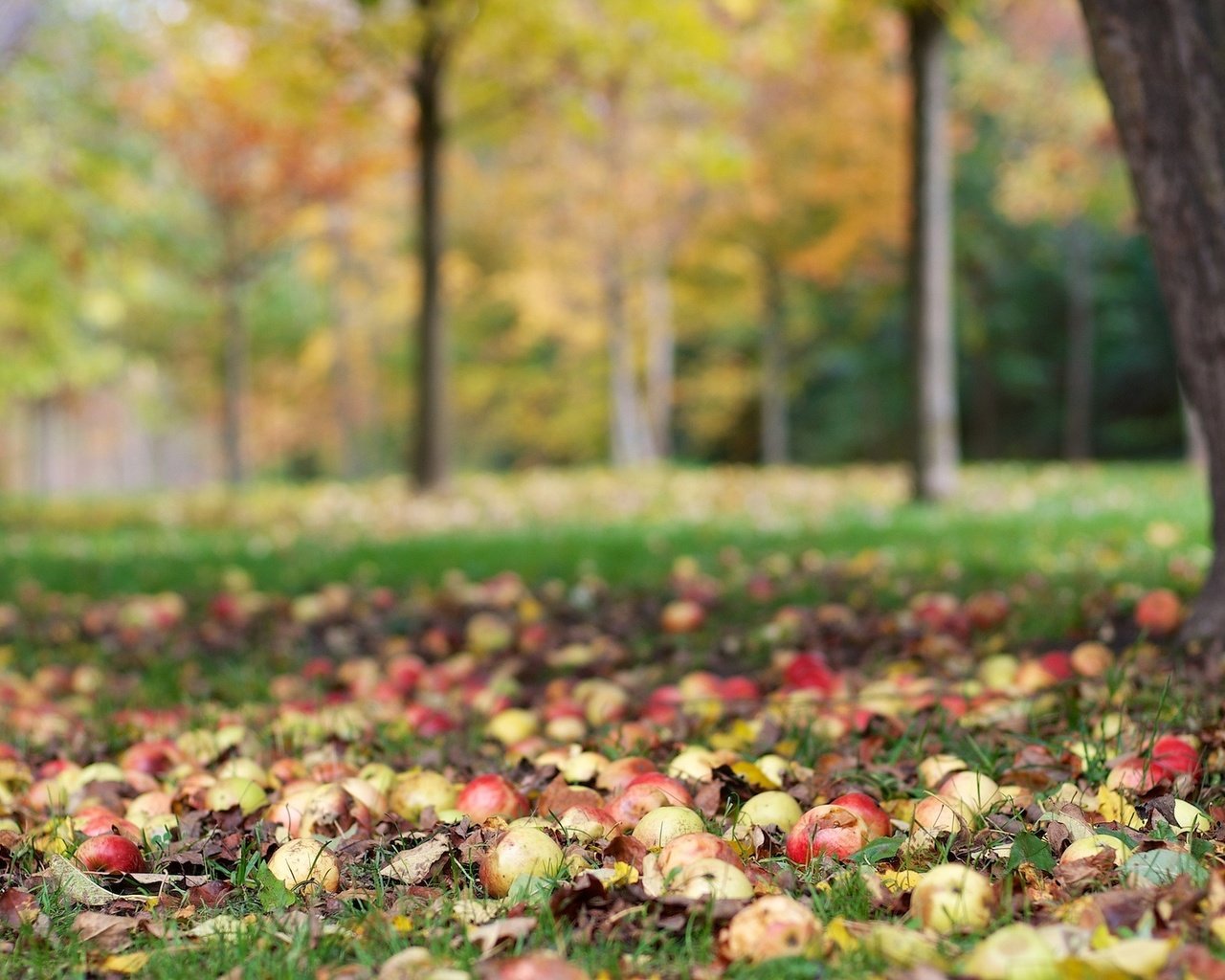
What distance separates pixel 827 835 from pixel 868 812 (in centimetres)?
13

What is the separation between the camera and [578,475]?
1559cm

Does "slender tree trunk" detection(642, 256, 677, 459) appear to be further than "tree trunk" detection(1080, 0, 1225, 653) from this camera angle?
Yes

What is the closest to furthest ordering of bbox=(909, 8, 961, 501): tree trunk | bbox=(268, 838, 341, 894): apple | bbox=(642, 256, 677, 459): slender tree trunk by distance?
1. bbox=(268, 838, 341, 894): apple
2. bbox=(909, 8, 961, 501): tree trunk
3. bbox=(642, 256, 677, 459): slender tree trunk

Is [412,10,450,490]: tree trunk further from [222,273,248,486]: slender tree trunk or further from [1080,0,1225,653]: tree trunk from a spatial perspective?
[1080,0,1225,653]: tree trunk

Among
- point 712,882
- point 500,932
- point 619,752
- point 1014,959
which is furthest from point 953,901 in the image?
point 619,752

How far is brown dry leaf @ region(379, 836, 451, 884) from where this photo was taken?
1.91 m

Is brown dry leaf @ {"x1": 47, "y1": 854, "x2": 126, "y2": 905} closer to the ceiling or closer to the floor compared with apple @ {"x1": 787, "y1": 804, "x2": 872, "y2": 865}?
closer to the floor

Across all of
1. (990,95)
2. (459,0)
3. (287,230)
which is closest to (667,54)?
(459,0)

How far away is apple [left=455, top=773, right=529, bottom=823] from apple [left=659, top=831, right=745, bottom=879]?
477 millimetres

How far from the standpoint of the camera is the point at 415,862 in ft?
6.34

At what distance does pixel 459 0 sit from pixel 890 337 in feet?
58.8

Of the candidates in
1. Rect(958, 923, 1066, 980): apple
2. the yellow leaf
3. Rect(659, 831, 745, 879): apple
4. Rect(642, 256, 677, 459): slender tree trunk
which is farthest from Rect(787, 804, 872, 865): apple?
Rect(642, 256, 677, 459): slender tree trunk

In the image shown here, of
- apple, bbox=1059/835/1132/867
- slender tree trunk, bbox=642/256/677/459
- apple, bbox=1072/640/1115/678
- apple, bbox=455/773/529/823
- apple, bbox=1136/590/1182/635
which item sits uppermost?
slender tree trunk, bbox=642/256/677/459

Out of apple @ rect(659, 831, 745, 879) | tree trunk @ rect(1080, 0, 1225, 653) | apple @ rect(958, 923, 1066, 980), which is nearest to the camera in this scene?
apple @ rect(958, 923, 1066, 980)
